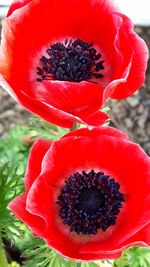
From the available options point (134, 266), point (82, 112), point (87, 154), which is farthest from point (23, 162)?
point (82, 112)

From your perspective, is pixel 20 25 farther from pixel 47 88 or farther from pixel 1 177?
pixel 1 177

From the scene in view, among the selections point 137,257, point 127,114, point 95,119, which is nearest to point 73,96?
point 95,119

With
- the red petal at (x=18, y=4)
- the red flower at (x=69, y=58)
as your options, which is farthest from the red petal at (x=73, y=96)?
the red petal at (x=18, y=4)

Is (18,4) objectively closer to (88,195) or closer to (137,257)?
(88,195)

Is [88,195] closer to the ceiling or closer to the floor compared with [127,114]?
closer to the ceiling

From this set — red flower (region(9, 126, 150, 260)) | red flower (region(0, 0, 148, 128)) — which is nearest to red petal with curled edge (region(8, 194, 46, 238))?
red flower (region(9, 126, 150, 260))

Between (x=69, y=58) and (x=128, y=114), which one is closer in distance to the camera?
(x=69, y=58)
